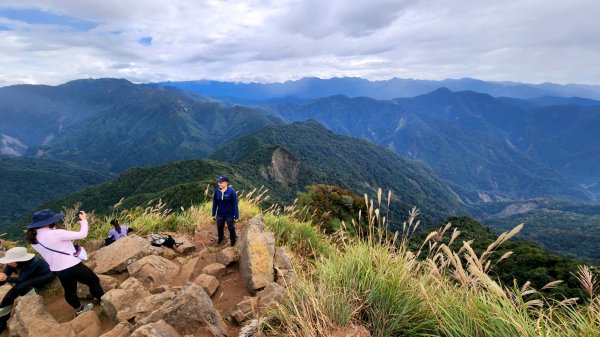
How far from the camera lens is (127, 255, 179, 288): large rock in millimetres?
5820

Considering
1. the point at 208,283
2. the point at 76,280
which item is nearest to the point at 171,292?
the point at 208,283

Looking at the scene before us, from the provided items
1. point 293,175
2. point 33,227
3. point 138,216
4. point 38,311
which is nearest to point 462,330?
point 38,311

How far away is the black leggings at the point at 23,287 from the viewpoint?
18.7 ft

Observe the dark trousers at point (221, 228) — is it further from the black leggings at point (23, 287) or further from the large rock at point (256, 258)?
the black leggings at point (23, 287)

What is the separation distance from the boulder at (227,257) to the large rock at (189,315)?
213 cm

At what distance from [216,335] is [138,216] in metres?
6.44

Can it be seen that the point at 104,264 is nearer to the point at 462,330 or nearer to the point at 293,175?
the point at 462,330

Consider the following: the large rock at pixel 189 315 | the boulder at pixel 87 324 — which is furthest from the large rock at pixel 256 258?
the boulder at pixel 87 324

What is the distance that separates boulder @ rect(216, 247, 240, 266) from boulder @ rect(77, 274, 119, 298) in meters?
1.82

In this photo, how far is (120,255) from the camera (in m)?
6.59

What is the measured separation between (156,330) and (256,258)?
2291 millimetres

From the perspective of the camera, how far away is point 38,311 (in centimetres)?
509

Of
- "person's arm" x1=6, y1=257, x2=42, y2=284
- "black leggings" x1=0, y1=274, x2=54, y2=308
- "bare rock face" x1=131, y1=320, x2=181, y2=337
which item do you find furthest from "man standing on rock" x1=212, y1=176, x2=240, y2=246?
"bare rock face" x1=131, y1=320, x2=181, y2=337

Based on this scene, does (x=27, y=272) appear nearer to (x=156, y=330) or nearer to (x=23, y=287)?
(x=23, y=287)
